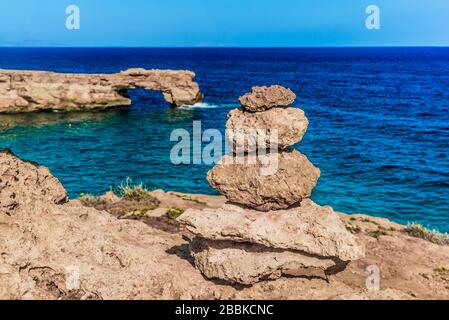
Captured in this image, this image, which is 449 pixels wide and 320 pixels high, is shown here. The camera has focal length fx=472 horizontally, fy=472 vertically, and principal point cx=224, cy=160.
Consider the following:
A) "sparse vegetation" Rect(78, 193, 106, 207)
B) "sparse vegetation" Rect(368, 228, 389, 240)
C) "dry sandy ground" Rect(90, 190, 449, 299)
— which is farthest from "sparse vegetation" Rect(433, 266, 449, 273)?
A: "sparse vegetation" Rect(78, 193, 106, 207)

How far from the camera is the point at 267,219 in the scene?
Result: 15.1 meters

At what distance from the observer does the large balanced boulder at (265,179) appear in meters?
15.3

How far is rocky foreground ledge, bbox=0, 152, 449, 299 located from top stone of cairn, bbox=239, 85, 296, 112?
4883 millimetres

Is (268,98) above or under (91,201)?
above

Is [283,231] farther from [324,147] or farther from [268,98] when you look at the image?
[324,147]

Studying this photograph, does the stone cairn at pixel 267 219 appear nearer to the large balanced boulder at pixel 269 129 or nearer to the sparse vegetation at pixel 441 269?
the large balanced boulder at pixel 269 129

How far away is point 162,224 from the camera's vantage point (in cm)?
2334

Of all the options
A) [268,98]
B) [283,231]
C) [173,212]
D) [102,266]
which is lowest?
[173,212]

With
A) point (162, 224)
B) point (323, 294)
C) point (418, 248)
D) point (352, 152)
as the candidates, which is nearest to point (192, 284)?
point (323, 294)

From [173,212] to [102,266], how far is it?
10770mm

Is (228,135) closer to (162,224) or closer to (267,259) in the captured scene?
(267,259)

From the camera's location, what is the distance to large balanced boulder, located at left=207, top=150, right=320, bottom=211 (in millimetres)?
15336

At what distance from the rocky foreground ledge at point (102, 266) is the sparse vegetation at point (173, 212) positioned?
19.5ft

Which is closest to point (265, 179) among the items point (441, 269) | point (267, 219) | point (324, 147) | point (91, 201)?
point (267, 219)
